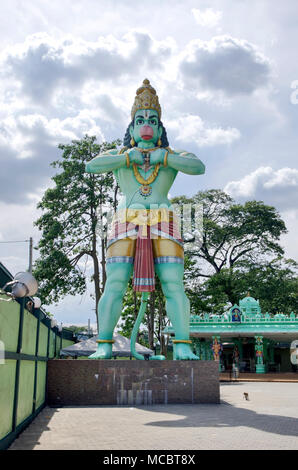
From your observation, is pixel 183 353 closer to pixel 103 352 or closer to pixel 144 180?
pixel 103 352

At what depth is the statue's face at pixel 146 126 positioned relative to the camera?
1126 cm

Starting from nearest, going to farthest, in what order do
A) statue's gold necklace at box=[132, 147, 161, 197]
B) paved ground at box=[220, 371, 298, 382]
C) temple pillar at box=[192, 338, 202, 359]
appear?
statue's gold necklace at box=[132, 147, 161, 197]
paved ground at box=[220, 371, 298, 382]
temple pillar at box=[192, 338, 202, 359]

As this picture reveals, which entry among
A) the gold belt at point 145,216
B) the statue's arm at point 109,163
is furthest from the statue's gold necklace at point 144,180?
the gold belt at point 145,216

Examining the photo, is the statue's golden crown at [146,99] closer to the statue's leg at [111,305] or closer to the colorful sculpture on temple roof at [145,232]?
the colorful sculpture on temple roof at [145,232]

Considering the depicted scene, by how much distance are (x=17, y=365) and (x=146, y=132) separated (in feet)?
22.6

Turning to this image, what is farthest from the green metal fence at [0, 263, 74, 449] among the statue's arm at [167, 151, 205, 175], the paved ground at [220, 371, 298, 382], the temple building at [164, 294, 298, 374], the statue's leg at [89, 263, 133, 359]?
the temple building at [164, 294, 298, 374]

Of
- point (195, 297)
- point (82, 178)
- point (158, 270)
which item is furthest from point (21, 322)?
point (195, 297)

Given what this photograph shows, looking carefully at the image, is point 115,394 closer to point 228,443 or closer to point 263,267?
point 228,443

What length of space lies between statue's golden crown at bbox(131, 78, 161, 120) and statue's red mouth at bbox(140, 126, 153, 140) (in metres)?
0.56

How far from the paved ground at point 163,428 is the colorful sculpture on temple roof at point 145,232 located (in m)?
2.07

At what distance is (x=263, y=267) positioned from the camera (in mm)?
30906

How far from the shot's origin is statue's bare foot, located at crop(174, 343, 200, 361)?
10407 mm

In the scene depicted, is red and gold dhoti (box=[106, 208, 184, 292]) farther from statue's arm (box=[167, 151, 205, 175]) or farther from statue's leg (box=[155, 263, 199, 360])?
statue's arm (box=[167, 151, 205, 175])
